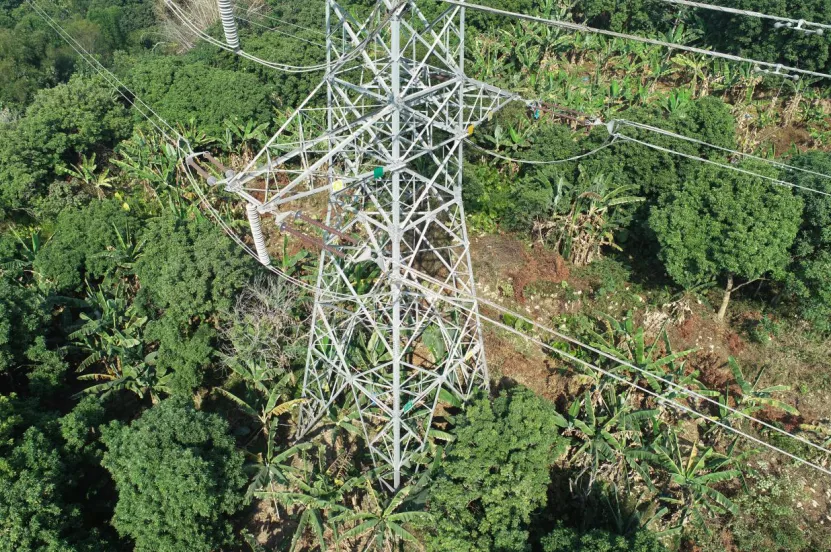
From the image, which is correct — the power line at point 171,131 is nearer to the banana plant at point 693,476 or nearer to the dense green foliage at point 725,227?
the banana plant at point 693,476

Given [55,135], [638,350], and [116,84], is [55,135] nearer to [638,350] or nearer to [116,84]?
[116,84]

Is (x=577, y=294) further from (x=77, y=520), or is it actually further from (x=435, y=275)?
(x=77, y=520)

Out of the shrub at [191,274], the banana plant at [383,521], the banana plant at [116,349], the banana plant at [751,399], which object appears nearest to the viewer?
the banana plant at [383,521]

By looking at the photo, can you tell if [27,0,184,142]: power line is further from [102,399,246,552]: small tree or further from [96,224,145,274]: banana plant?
[102,399,246,552]: small tree

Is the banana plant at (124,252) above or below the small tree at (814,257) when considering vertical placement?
below

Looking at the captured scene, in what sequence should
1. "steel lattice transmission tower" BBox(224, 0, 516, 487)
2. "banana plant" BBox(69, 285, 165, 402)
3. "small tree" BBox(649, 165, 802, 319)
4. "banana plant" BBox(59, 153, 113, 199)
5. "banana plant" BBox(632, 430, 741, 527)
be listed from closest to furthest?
"steel lattice transmission tower" BBox(224, 0, 516, 487) < "banana plant" BBox(632, 430, 741, 527) < "small tree" BBox(649, 165, 802, 319) < "banana plant" BBox(69, 285, 165, 402) < "banana plant" BBox(59, 153, 113, 199)

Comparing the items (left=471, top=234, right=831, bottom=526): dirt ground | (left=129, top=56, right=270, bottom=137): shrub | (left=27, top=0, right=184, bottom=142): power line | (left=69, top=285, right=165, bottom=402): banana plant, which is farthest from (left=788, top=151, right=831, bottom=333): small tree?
(left=129, top=56, right=270, bottom=137): shrub

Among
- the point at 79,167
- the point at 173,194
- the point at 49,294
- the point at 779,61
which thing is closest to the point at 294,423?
the point at 49,294

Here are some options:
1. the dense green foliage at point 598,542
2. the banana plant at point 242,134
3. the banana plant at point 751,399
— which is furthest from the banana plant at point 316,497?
the banana plant at point 242,134
